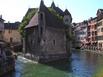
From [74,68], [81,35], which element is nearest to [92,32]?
[81,35]

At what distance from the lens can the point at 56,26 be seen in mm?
63219

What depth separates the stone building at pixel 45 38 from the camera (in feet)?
192

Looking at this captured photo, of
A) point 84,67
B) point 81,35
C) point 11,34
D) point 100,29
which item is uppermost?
point 100,29

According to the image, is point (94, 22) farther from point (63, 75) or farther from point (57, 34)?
point (63, 75)

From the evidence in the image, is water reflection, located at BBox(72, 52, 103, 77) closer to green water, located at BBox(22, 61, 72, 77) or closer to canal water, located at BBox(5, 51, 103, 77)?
canal water, located at BBox(5, 51, 103, 77)

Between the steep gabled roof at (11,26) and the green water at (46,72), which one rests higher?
the steep gabled roof at (11,26)

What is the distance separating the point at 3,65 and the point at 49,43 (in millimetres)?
25038

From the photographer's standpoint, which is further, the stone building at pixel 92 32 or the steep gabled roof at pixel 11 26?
the stone building at pixel 92 32

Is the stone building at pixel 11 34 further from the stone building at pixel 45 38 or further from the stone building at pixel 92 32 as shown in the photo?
the stone building at pixel 45 38

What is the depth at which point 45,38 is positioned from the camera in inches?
2318

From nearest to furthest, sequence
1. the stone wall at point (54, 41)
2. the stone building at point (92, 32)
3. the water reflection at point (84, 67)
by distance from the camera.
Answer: the water reflection at point (84, 67) → the stone wall at point (54, 41) → the stone building at point (92, 32)

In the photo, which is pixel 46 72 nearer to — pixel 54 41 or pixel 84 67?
pixel 84 67

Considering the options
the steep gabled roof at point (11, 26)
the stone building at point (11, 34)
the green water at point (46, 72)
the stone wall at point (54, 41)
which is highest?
the steep gabled roof at point (11, 26)

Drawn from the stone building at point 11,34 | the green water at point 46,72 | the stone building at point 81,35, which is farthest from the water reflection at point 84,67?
the stone building at point 81,35
